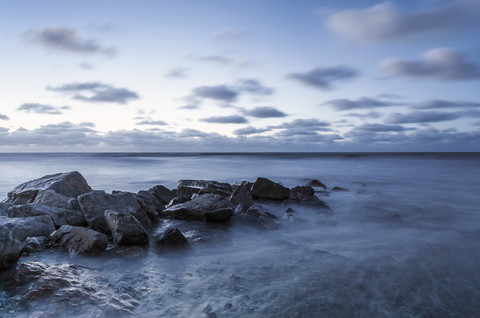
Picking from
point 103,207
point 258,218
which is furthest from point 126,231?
point 258,218

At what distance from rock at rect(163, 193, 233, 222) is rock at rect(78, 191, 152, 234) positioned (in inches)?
32.8

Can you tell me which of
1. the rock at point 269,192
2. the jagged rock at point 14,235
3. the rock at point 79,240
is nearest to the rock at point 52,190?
the jagged rock at point 14,235

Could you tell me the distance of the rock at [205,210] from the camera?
22.4ft

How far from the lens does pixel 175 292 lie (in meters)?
3.63

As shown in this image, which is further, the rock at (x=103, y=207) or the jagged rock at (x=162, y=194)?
the jagged rock at (x=162, y=194)

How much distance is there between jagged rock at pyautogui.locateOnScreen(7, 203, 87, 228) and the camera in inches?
225

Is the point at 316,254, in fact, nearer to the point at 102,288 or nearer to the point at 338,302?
the point at 338,302

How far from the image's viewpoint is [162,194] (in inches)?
375

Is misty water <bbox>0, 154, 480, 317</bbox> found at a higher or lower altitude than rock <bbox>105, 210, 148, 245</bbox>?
lower

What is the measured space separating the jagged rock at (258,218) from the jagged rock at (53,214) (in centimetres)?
318

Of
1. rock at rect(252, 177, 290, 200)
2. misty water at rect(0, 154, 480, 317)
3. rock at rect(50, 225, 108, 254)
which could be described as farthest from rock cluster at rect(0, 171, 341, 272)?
rock at rect(252, 177, 290, 200)

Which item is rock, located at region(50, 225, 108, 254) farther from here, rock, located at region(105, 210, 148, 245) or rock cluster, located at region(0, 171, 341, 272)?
rock, located at region(105, 210, 148, 245)

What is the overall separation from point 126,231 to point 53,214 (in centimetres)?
172

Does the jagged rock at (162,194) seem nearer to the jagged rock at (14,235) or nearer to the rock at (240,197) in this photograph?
the rock at (240,197)
